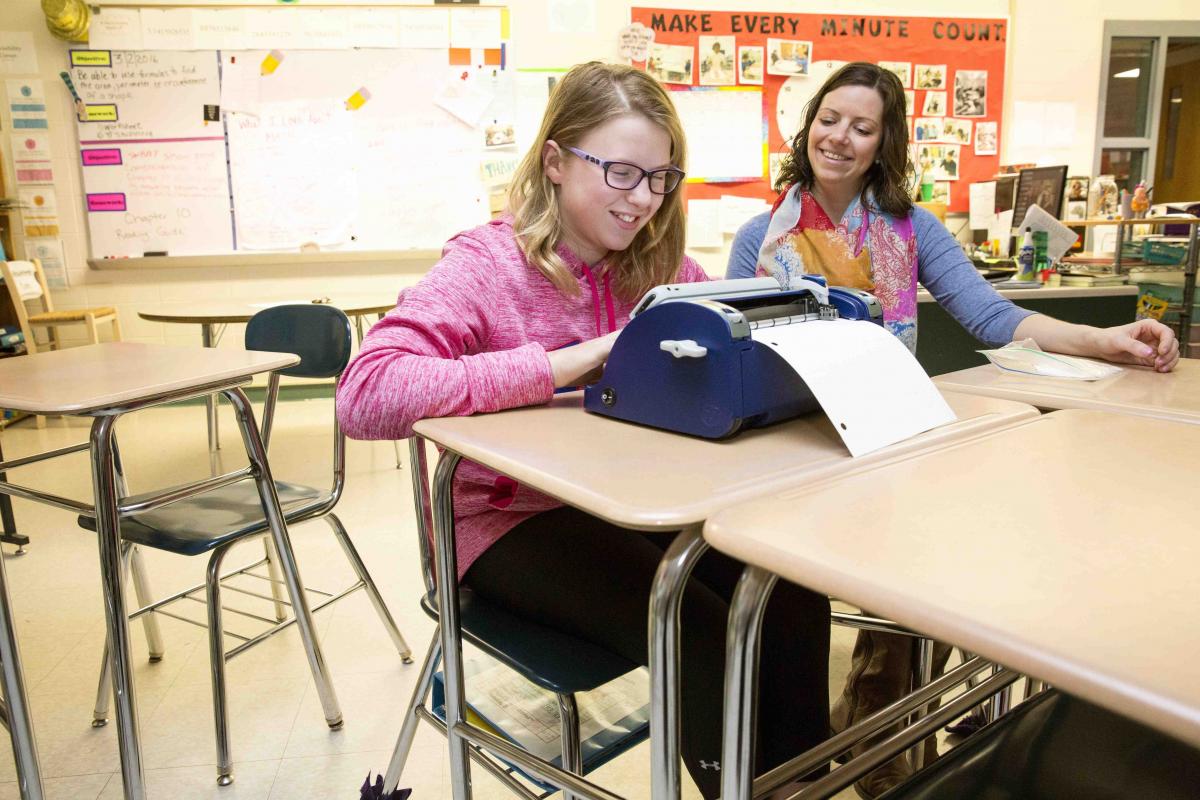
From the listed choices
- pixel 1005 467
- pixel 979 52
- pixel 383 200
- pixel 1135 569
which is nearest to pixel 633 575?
pixel 1005 467

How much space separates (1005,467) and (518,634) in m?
0.60

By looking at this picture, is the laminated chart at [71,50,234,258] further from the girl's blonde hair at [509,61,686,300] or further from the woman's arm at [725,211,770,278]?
the girl's blonde hair at [509,61,686,300]

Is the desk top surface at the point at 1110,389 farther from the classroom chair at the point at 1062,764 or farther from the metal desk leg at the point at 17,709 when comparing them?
the metal desk leg at the point at 17,709

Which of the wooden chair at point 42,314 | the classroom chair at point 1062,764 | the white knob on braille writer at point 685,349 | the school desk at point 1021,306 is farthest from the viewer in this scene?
the wooden chair at point 42,314

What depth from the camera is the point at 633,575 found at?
3.15 feet

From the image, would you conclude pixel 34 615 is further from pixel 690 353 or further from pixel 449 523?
pixel 690 353

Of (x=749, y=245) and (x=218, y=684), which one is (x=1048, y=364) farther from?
(x=218, y=684)

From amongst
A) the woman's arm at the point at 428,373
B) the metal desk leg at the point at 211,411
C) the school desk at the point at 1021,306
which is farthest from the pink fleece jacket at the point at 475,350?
the metal desk leg at the point at 211,411

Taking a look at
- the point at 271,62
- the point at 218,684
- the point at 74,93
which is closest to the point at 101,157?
the point at 74,93

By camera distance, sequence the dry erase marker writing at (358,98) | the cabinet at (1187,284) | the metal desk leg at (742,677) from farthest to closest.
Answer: the dry erase marker writing at (358,98) < the cabinet at (1187,284) < the metal desk leg at (742,677)

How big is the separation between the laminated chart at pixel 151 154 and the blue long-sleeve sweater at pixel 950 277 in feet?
11.1

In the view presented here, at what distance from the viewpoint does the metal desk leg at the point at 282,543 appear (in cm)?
152

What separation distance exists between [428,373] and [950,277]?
1211mm

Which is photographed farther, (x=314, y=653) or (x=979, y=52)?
(x=979, y=52)
